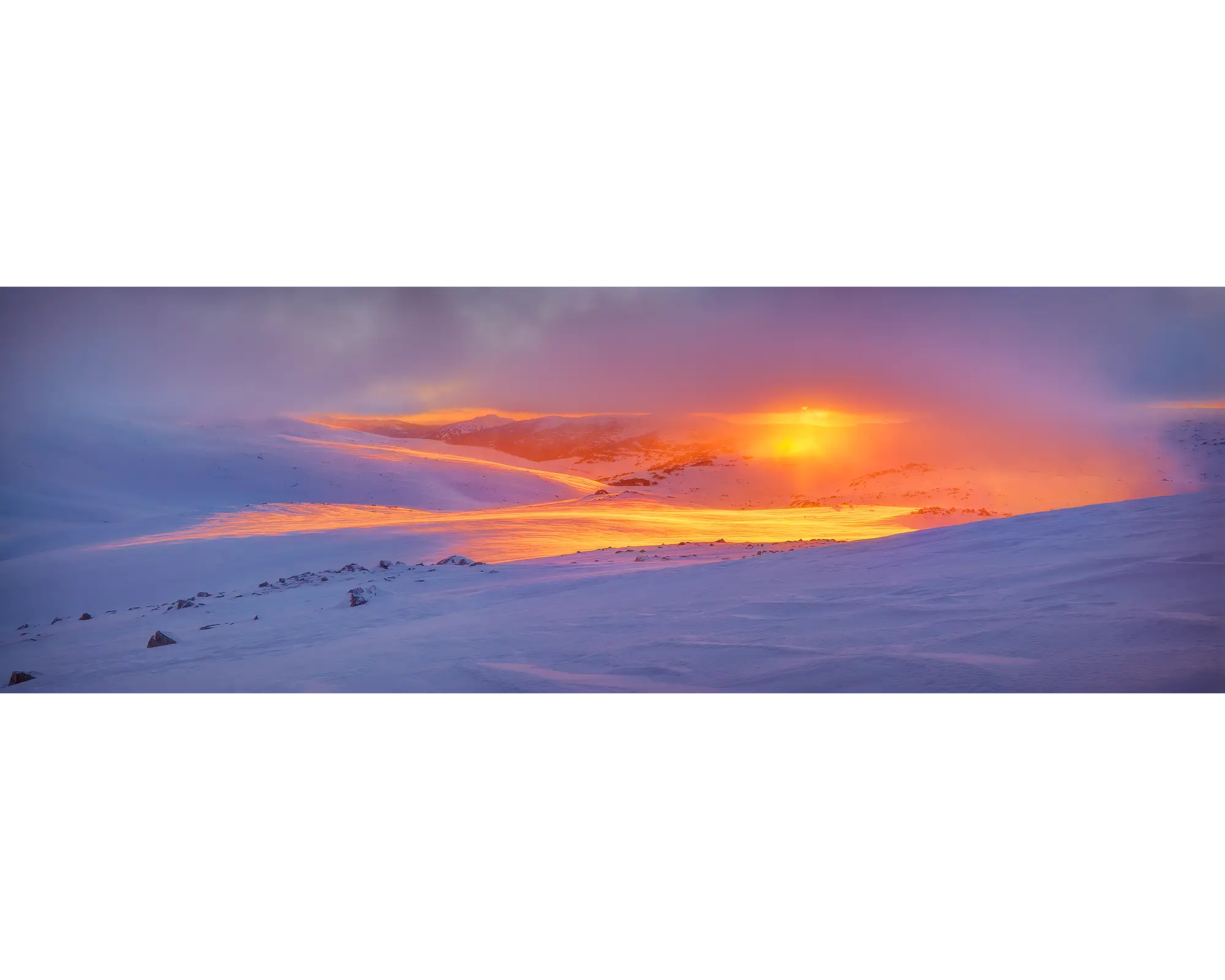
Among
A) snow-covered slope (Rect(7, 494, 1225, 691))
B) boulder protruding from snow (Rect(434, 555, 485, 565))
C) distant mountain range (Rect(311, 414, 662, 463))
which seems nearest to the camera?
snow-covered slope (Rect(7, 494, 1225, 691))

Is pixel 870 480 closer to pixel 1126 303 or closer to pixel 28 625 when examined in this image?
pixel 1126 303

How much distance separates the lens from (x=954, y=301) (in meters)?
5.33

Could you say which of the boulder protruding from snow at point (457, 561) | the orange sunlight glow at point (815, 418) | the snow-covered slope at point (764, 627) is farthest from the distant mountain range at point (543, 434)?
the snow-covered slope at point (764, 627)

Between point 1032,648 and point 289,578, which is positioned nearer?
point 1032,648

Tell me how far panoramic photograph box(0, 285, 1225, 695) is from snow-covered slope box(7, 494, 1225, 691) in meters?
0.02

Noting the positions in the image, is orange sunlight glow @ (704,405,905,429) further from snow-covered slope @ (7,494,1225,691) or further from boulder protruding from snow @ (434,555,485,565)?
boulder protruding from snow @ (434,555,485,565)

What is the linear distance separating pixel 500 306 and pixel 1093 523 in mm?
3516

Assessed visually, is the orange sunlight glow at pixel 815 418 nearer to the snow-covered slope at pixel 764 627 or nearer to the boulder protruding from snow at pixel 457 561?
the snow-covered slope at pixel 764 627

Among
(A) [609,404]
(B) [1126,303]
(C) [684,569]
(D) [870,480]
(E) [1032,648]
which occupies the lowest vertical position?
(E) [1032,648]

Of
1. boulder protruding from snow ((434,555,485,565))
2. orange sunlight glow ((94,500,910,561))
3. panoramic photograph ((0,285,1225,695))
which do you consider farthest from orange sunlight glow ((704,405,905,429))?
boulder protruding from snow ((434,555,485,565))

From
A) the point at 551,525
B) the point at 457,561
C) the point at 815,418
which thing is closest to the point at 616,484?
the point at 551,525

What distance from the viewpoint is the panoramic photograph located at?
506 cm

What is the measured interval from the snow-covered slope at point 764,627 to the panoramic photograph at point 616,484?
0.05 feet
